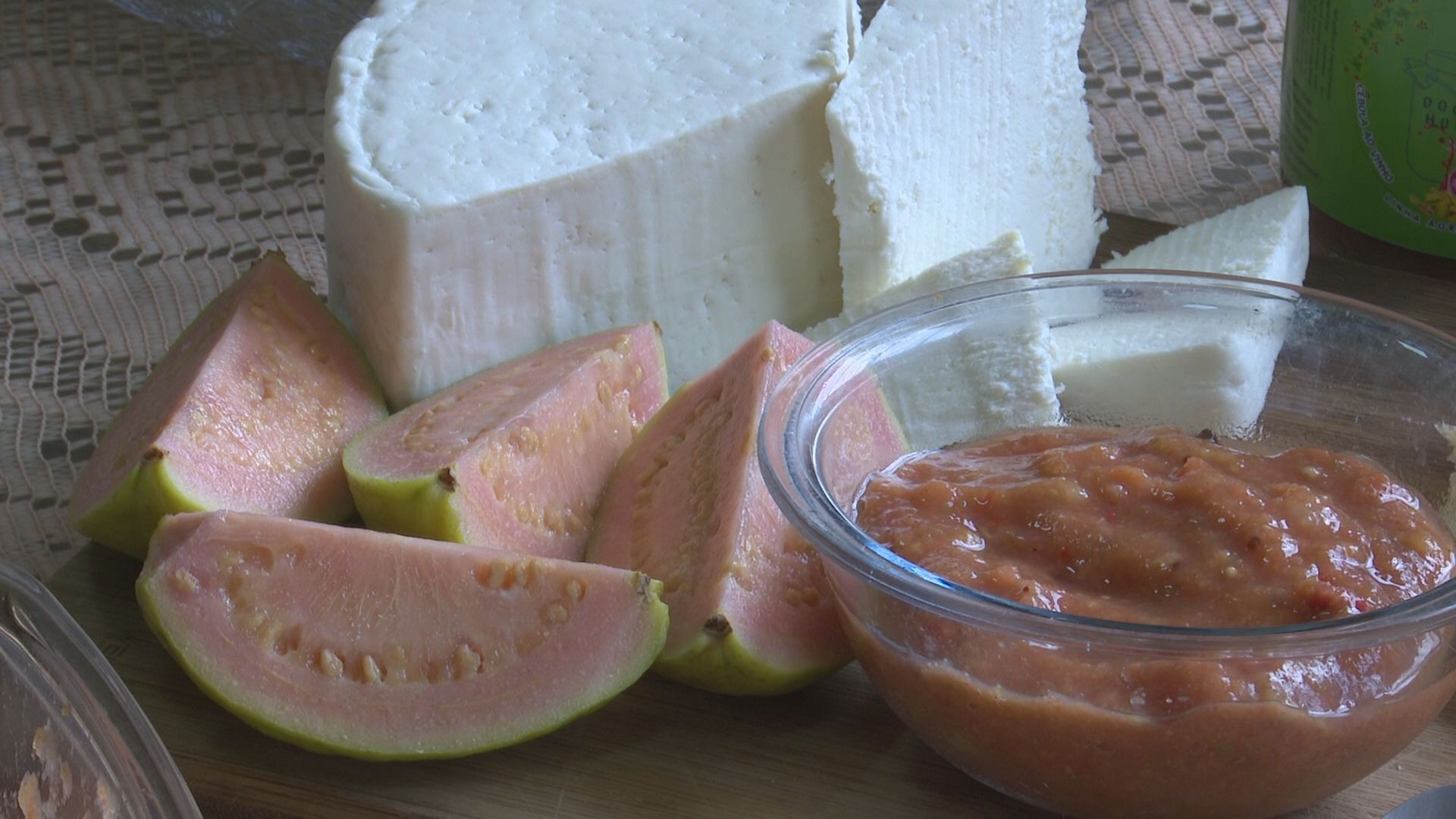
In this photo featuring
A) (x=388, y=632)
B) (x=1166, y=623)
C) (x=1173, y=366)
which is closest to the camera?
(x=1166, y=623)

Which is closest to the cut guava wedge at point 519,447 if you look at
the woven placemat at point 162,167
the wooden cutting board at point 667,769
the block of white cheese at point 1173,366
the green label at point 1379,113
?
the wooden cutting board at point 667,769

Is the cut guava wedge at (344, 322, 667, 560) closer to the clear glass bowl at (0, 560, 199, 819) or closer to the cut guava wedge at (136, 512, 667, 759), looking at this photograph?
the cut guava wedge at (136, 512, 667, 759)

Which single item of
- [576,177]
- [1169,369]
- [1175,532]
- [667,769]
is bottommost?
[667,769]

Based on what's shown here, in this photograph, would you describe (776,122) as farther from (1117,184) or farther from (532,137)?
(1117,184)

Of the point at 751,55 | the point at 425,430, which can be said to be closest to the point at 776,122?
the point at 751,55

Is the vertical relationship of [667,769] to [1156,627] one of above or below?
below

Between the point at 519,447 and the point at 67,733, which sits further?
the point at 519,447

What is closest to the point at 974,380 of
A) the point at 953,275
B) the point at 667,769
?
the point at 953,275

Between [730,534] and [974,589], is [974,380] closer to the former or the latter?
[730,534]
